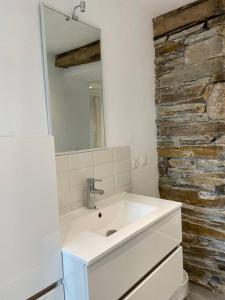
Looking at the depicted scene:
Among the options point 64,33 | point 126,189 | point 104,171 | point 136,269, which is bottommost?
point 136,269

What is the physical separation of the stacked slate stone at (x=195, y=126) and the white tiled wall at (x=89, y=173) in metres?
0.52

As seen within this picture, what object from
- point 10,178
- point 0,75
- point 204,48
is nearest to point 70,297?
point 10,178

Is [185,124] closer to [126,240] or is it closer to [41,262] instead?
[126,240]

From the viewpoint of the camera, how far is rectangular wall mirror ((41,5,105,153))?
4.47 feet

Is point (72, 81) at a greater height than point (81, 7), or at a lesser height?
lesser

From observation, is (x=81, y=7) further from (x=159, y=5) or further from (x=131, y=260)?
(x=131, y=260)

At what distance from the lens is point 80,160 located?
1.53 m

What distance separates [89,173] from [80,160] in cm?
12

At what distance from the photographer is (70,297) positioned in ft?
3.43

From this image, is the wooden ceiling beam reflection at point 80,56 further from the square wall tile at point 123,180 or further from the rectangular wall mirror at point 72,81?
the square wall tile at point 123,180

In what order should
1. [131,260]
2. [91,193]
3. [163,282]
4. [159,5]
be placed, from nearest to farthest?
[131,260]
[163,282]
[91,193]
[159,5]

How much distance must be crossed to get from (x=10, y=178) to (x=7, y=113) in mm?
458

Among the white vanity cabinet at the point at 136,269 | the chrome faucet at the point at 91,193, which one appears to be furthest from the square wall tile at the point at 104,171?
the white vanity cabinet at the point at 136,269

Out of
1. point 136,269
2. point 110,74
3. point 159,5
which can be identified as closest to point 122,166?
point 110,74
